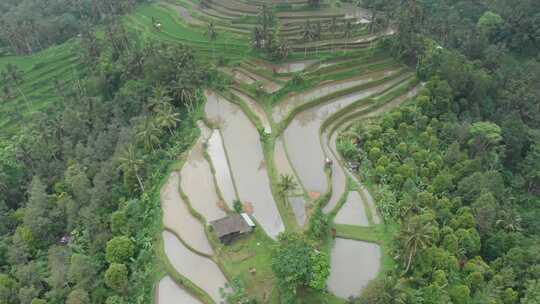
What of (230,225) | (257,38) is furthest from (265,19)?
(230,225)

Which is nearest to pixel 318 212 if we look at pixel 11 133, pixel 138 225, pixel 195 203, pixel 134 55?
pixel 195 203

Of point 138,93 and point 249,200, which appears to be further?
point 138,93

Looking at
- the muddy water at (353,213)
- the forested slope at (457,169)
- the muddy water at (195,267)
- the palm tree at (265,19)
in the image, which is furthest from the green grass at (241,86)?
the palm tree at (265,19)

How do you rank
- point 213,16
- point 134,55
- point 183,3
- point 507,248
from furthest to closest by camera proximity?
point 183,3 → point 213,16 → point 134,55 → point 507,248

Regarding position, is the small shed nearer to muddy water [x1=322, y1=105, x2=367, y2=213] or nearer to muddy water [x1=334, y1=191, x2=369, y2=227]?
muddy water [x1=322, y1=105, x2=367, y2=213]

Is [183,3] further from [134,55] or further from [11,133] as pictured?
[11,133]

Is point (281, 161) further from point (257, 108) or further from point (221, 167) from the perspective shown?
point (257, 108)

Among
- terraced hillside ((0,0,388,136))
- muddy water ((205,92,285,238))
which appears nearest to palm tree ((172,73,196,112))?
muddy water ((205,92,285,238))
